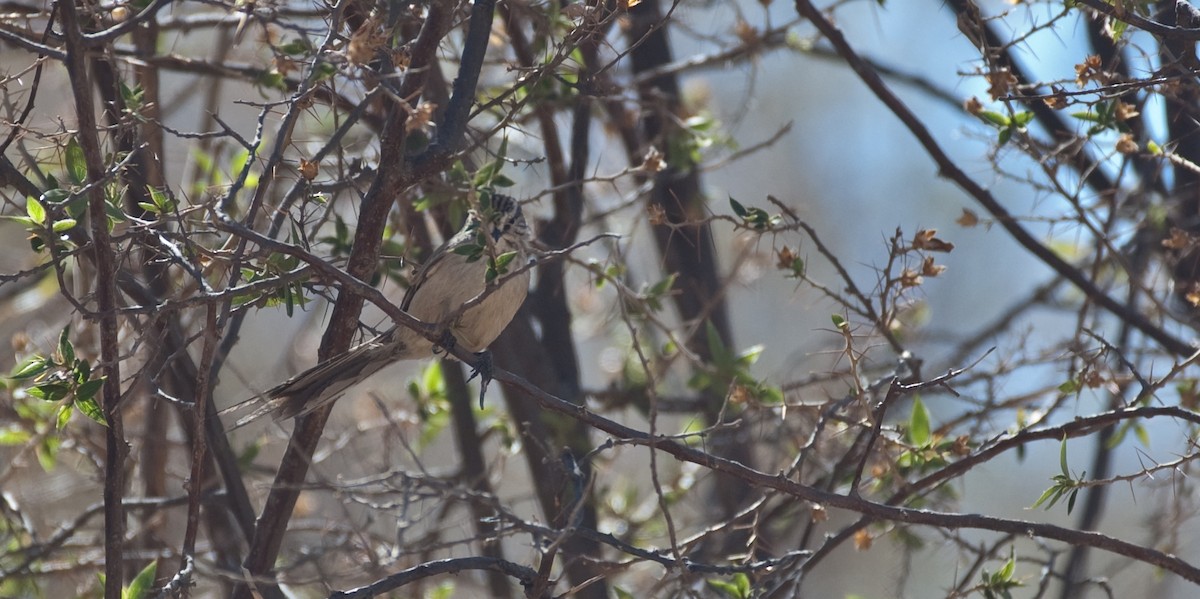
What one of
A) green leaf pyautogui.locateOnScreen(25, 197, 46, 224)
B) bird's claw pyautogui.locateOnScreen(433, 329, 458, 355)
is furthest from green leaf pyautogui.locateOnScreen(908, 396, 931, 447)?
green leaf pyautogui.locateOnScreen(25, 197, 46, 224)

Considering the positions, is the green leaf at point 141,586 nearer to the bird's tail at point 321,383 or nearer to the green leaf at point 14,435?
the bird's tail at point 321,383

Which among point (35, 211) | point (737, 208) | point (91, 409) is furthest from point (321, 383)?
point (737, 208)

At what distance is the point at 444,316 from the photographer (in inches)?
147

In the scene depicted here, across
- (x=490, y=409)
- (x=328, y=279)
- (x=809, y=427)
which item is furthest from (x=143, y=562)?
(x=809, y=427)

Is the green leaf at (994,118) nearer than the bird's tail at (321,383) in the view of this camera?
No

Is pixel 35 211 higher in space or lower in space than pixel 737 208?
lower

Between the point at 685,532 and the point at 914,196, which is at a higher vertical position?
the point at 914,196

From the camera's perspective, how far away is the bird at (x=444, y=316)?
3.51 m

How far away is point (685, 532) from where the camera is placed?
5965 millimetres

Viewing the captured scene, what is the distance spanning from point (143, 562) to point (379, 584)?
7.16ft

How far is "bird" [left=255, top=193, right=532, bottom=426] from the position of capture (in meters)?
3.51

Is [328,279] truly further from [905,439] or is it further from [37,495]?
[37,495]

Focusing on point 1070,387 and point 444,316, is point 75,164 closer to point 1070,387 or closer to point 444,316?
point 444,316

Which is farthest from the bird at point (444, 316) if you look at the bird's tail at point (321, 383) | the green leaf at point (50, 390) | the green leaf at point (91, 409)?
the green leaf at point (50, 390)
